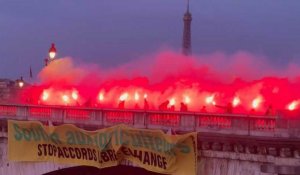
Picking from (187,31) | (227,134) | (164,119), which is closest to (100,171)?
(164,119)

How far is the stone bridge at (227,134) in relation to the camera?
1767 centimetres

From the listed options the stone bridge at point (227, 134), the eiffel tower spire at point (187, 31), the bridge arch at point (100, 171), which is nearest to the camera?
the stone bridge at point (227, 134)

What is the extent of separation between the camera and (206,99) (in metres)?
28.0

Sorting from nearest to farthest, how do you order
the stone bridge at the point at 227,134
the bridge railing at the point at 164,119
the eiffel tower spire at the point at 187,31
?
1. the stone bridge at the point at 227,134
2. the bridge railing at the point at 164,119
3. the eiffel tower spire at the point at 187,31

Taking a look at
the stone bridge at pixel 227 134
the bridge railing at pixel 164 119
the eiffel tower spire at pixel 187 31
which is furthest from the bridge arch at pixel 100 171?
the eiffel tower spire at pixel 187 31

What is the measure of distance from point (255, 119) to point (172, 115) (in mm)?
3180

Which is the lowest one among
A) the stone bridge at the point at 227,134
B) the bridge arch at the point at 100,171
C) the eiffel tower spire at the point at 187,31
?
the bridge arch at the point at 100,171

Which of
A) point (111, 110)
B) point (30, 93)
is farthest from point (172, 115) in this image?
point (30, 93)

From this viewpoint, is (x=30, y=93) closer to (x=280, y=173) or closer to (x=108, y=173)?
(x=108, y=173)

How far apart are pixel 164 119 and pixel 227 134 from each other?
2799 millimetres

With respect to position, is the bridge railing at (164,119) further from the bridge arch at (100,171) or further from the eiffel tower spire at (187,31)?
the eiffel tower spire at (187,31)

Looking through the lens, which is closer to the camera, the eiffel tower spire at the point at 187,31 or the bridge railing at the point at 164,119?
the bridge railing at the point at 164,119

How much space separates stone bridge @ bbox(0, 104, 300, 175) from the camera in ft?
58.0

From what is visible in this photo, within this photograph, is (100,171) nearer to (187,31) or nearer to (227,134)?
(227,134)
